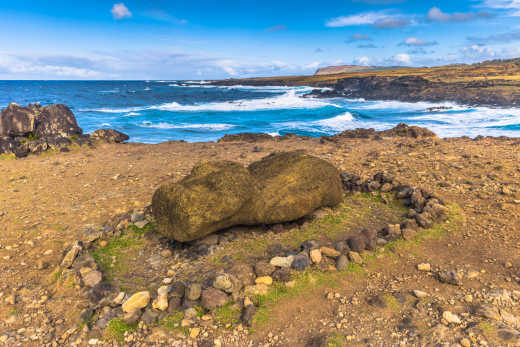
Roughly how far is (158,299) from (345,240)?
232 cm

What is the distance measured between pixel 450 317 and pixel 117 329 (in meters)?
2.90

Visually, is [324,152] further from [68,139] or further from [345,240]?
[68,139]

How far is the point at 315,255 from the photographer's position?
11.8ft

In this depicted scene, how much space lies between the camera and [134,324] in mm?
2795

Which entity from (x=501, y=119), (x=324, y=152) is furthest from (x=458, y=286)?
(x=501, y=119)

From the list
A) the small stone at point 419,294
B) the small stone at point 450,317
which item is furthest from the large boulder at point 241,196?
the small stone at point 450,317

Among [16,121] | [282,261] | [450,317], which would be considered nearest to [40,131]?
[16,121]

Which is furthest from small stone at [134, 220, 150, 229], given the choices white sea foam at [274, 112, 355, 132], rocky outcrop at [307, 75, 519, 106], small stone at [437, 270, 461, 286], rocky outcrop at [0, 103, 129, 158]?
rocky outcrop at [307, 75, 519, 106]

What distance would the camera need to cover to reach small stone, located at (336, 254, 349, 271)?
3449mm

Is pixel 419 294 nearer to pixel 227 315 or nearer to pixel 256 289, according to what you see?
pixel 256 289

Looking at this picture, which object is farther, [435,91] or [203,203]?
[435,91]

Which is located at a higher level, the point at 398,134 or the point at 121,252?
the point at 398,134

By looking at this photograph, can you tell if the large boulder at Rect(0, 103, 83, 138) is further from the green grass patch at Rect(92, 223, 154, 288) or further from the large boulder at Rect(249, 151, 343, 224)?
the large boulder at Rect(249, 151, 343, 224)

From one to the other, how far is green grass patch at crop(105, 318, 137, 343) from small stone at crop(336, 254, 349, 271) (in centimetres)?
216
